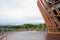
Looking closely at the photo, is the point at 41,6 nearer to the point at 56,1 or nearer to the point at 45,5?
the point at 45,5

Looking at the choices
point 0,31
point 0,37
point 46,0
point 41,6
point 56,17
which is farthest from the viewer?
point 41,6

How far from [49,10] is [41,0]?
3.18 metres

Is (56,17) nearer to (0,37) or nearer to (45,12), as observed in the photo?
(45,12)

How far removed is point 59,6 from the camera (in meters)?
26.5

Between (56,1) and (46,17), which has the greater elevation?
(56,1)

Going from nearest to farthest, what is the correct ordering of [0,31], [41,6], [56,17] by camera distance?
1. [0,31]
2. [56,17]
3. [41,6]

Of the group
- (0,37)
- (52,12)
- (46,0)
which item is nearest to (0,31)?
(0,37)

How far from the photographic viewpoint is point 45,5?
29.2 metres

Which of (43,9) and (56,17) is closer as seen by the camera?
(56,17)

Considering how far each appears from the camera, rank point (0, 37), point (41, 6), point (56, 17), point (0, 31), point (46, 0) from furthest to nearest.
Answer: point (41, 6) < point (46, 0) < point (56, 17) < point (0, 37) < point (0, 31)

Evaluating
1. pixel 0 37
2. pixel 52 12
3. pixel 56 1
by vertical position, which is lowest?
pixel 0 37

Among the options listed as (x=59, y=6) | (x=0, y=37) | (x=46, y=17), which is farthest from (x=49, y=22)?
(x=0, y=37)

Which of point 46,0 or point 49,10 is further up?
point 46,0

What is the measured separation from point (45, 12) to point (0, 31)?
69.5 feet
